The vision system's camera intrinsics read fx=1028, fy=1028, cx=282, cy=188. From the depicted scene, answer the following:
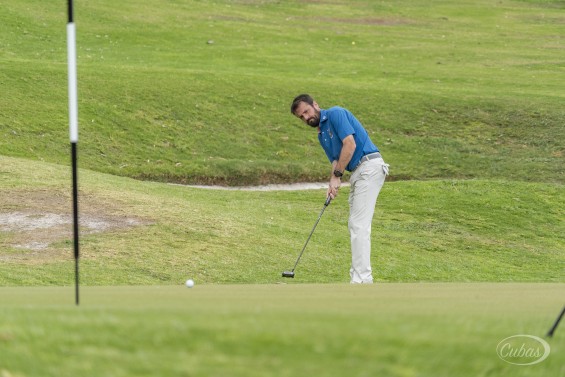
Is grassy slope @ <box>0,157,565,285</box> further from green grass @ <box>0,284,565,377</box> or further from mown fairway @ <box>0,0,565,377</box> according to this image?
green grass @ <box>0,284,565,377</box>

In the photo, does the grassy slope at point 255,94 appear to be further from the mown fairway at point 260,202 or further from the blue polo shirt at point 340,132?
the blue polo shirt at point 340,132

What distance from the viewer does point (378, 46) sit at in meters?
63.3

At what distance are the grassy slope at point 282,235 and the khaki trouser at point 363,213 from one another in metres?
3.99

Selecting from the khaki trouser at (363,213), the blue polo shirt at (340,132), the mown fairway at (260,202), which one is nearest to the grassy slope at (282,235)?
the mown fairway at (260,202)

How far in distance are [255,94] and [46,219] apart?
21.8m

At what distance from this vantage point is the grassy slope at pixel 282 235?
63.5 feet

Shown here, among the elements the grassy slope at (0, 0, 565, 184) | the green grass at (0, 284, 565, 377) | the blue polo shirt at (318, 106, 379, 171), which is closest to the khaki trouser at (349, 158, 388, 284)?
the blue polo shirt at (318, 106, 379, 171)

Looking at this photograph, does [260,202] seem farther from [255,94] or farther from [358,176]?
[255,94]

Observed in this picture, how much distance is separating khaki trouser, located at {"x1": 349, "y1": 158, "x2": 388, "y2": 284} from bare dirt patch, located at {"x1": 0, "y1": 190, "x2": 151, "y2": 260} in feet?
23.3

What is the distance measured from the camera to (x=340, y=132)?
14.7m

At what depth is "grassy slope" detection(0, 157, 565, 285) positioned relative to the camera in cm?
1936

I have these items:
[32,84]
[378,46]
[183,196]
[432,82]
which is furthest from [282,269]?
[378,46]

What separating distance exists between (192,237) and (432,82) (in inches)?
1238

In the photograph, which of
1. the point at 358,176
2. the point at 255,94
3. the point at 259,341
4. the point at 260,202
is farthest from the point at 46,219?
the point at 255,94
